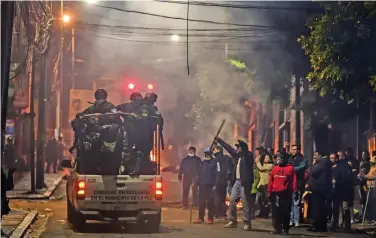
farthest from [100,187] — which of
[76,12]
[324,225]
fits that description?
[76,12]

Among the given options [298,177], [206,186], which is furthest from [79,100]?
[298,177]

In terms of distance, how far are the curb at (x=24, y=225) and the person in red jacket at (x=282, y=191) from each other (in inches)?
176

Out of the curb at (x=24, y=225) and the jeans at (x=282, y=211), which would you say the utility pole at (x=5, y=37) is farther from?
the jeans at (x=282, y=211)

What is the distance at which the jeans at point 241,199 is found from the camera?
1323cm

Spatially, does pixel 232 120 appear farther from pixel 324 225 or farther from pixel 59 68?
pixel 324 225

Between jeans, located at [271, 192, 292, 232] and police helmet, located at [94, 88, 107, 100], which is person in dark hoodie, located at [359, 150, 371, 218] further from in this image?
police helmet, located at [94, 88, 107, 100]

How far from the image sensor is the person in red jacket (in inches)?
496

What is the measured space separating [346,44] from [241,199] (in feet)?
12.0

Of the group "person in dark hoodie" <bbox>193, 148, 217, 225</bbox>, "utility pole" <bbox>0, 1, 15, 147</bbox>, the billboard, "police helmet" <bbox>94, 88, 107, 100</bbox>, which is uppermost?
the billboard

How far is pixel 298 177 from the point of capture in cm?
1457

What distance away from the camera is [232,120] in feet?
135

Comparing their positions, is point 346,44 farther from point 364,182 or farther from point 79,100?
point 79,100

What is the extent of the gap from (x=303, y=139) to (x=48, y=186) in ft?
33.0

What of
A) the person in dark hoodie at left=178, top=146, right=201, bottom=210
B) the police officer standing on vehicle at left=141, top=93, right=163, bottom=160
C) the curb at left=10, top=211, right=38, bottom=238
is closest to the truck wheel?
A: the curb at left=10, top=211, right=38, bottom=238
